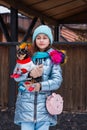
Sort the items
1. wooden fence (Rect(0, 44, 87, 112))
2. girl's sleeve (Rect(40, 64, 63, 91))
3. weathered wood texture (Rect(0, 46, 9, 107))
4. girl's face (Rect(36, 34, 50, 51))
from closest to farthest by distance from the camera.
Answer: girl's sleeve (Rect(40, 64, 63, 91)), girl's face (Rect(36, 34, 50, 51)), wooden fence (Rect(0, 44, 87, 112)), weathered wood texture (Rect(0, 46, 9, 107))

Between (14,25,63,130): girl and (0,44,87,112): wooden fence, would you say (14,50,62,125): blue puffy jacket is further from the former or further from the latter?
(0,44,87,112): wooden fence

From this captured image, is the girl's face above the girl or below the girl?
above

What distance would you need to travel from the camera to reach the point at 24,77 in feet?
12.2

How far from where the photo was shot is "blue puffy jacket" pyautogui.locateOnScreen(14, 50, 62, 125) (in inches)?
147

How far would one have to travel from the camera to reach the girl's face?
12.6ft

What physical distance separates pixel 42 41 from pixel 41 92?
1.64 feet

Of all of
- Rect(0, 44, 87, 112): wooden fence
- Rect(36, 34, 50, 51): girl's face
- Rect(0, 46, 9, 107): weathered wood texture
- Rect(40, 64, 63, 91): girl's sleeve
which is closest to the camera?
Rect(40, 64, 63, 91): girl's sleeve

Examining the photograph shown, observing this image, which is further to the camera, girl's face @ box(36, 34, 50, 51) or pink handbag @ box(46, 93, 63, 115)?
girl's face @ box(36, 34, 50, 51)

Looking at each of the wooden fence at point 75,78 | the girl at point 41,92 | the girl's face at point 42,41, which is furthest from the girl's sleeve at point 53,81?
the wooden fence at point 75,78

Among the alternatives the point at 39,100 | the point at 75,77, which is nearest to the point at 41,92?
the point at 39,100

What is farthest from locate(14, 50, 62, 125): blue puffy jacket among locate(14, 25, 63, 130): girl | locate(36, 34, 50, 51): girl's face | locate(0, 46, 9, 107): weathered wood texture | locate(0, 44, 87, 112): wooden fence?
locate(0, 46, 9, 107): weathered wood texture

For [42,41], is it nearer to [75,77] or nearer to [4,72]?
[75,77]

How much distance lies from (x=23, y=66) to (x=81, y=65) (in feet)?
11.6

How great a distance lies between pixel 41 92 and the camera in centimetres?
376
